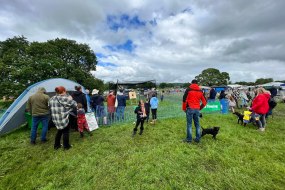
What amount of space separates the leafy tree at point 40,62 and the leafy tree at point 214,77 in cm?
5602

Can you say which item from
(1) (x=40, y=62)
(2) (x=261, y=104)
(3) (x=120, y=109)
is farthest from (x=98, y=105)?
(1) (x=40, y=62)

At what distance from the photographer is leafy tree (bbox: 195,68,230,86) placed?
6769cm

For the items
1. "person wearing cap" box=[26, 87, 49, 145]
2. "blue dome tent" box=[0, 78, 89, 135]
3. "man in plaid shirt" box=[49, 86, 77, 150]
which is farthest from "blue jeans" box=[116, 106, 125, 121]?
"man in plaid shirt" box=[49, 86, 77, 150]

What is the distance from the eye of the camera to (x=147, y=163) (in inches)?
136

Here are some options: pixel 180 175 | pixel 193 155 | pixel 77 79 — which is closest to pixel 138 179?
pixel 180 175

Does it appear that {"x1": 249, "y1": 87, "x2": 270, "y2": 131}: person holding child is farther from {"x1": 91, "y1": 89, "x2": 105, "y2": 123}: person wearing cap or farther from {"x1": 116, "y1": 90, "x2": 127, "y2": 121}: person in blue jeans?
{"x1": 91, "y1": 89, "x2": 105, "y2": 123}: person wearing cap

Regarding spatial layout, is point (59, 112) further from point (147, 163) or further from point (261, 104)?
point (261, 104)

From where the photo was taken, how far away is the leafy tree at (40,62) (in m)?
15.4

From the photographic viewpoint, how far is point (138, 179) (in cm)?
289

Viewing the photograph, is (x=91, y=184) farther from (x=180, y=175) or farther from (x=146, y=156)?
(x=180, y=175)

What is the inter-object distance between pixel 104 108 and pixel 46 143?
2.81m

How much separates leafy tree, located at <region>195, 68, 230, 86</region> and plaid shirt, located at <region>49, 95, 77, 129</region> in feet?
236

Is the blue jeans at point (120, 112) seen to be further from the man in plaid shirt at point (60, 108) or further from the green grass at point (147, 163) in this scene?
the man in plaid shirt at point (60, 108)

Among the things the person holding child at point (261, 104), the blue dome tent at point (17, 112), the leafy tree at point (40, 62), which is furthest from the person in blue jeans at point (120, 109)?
the leafy tree at point (40, 62)
